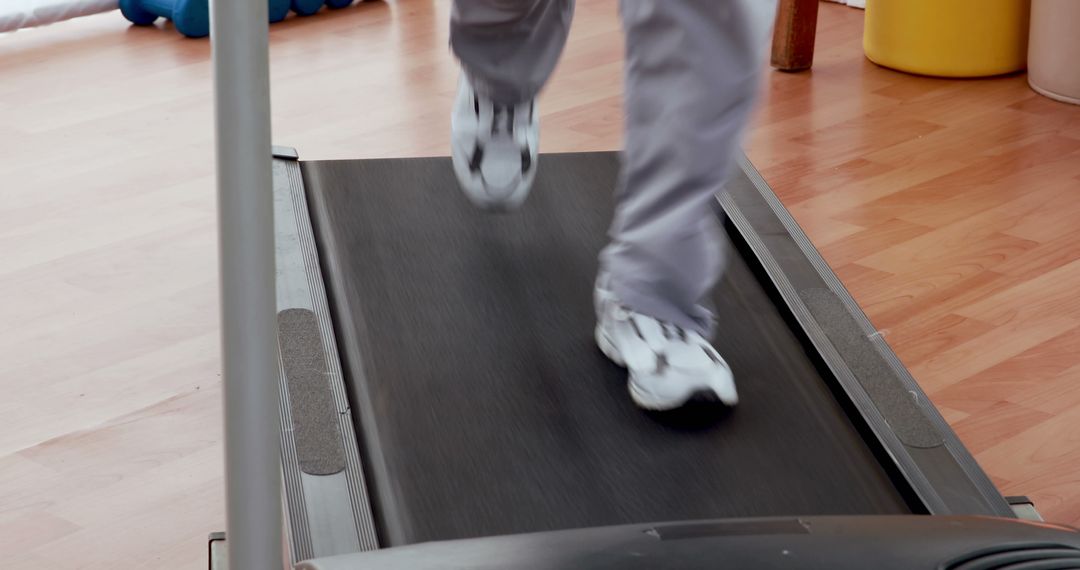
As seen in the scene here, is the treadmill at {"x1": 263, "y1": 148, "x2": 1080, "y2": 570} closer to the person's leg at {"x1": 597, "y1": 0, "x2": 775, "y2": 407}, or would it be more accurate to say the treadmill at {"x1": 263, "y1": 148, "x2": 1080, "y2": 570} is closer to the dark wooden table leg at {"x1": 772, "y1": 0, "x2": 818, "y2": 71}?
the person's leg at {"x1": 597, "y1": 0, "x2": 775, "y2": 407}

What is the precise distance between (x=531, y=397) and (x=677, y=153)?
288 mm

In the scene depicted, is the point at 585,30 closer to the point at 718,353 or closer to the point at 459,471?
the point at 718,353

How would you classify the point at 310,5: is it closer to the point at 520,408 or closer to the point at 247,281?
the point at 520,408

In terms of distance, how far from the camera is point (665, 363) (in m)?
1.27

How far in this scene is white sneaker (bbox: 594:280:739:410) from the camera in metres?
1.26

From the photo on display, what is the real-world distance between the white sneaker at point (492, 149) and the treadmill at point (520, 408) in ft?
0.12

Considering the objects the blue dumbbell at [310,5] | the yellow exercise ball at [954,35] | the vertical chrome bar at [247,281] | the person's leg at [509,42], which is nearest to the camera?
the vertical chrome bar at [247,281]

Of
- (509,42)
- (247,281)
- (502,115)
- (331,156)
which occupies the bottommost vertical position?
(331,156)

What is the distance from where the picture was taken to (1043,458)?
1.46 m

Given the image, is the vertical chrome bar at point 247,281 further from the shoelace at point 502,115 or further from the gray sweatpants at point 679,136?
the shoelace at point 502,115

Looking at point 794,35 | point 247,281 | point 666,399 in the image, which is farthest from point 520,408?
point 794,35

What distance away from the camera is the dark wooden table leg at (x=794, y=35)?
113 inches

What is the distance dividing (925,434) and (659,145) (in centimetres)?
40

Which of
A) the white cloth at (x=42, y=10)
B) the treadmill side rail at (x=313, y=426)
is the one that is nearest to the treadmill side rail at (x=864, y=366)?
the treadmill side rail at (x=313, y=426)
